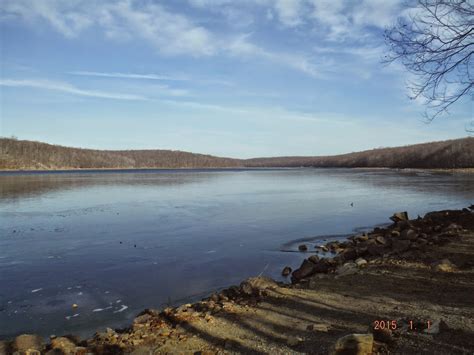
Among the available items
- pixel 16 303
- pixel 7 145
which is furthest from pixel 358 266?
pixel 7 145

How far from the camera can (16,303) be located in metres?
8.59

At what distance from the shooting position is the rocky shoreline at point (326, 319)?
15.7 feet

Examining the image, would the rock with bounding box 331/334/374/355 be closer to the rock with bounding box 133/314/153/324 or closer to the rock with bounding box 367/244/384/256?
the rock with bounding box 133/314/153/324

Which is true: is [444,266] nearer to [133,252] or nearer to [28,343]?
[28,343]

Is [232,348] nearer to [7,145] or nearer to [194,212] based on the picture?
[194,212]

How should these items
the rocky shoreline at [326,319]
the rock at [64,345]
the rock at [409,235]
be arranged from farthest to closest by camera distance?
the rock at [409,235]
the rock at [64,345]
the rocky shoreline at [326,319]

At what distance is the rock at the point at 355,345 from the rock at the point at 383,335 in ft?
0.94

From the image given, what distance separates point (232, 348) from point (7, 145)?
170312 mm

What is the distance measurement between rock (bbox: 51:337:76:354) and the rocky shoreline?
0.01 meters

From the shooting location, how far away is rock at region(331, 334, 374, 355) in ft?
13.9

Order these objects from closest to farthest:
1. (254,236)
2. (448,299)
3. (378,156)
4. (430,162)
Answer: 1. (448,299)
2. (254,236)
3. (430,162)
4. (378,156)

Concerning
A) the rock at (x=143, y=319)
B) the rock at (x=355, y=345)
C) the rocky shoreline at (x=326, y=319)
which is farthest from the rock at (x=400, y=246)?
the rock at (x=143, y=319)

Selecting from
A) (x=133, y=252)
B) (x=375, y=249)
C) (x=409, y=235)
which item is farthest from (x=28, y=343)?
(x=409, y=235)
